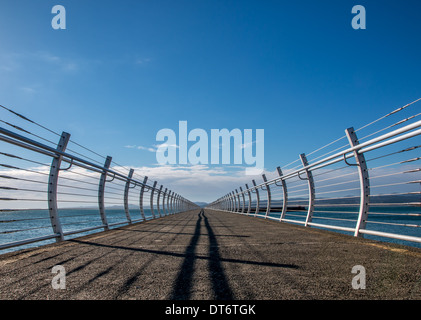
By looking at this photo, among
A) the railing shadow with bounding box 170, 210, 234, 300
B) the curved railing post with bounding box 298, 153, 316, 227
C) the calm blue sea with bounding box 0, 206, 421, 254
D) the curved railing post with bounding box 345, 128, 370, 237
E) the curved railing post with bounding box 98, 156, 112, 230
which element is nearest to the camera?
the railing shadow with bounding box 170, 210, 234, 300

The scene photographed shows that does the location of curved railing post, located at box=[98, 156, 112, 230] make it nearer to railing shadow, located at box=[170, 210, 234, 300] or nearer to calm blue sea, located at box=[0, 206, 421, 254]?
calm blue sea, located at box=[0, 206, 421, 254]

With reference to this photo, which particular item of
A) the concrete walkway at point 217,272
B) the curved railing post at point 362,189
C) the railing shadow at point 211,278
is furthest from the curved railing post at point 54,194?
the curved railing post at point 362,189

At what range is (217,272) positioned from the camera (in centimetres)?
229

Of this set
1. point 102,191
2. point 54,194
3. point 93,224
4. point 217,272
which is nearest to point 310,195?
point 217,272

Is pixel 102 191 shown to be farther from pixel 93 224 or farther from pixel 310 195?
pixel 93 224

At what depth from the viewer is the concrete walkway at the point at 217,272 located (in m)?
1.77

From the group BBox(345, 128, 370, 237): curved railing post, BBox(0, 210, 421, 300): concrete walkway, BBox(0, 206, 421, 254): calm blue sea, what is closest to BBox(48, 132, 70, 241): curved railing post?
BBox(0, 206, 421, 254): calm blue sea

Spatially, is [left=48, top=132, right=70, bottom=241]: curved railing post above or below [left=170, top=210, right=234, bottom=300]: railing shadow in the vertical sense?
above

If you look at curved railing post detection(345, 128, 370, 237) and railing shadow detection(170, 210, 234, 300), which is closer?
railing shadow detection(170, 210, 234, 300)

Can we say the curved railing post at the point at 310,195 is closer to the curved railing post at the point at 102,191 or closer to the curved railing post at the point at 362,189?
the curved railing post at the point at 362,189

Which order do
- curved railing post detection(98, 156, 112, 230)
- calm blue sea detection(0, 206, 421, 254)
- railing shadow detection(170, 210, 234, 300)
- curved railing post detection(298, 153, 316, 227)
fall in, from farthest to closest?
curved railing post detection(298, 153, 316, 227)
curved railing post detection(98, 156, 112, 230)
calm blue sea detection(0, 206, 421, 254)
railing shadow detection(170, 210, 234, 300)

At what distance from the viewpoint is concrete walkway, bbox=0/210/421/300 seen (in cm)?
177
